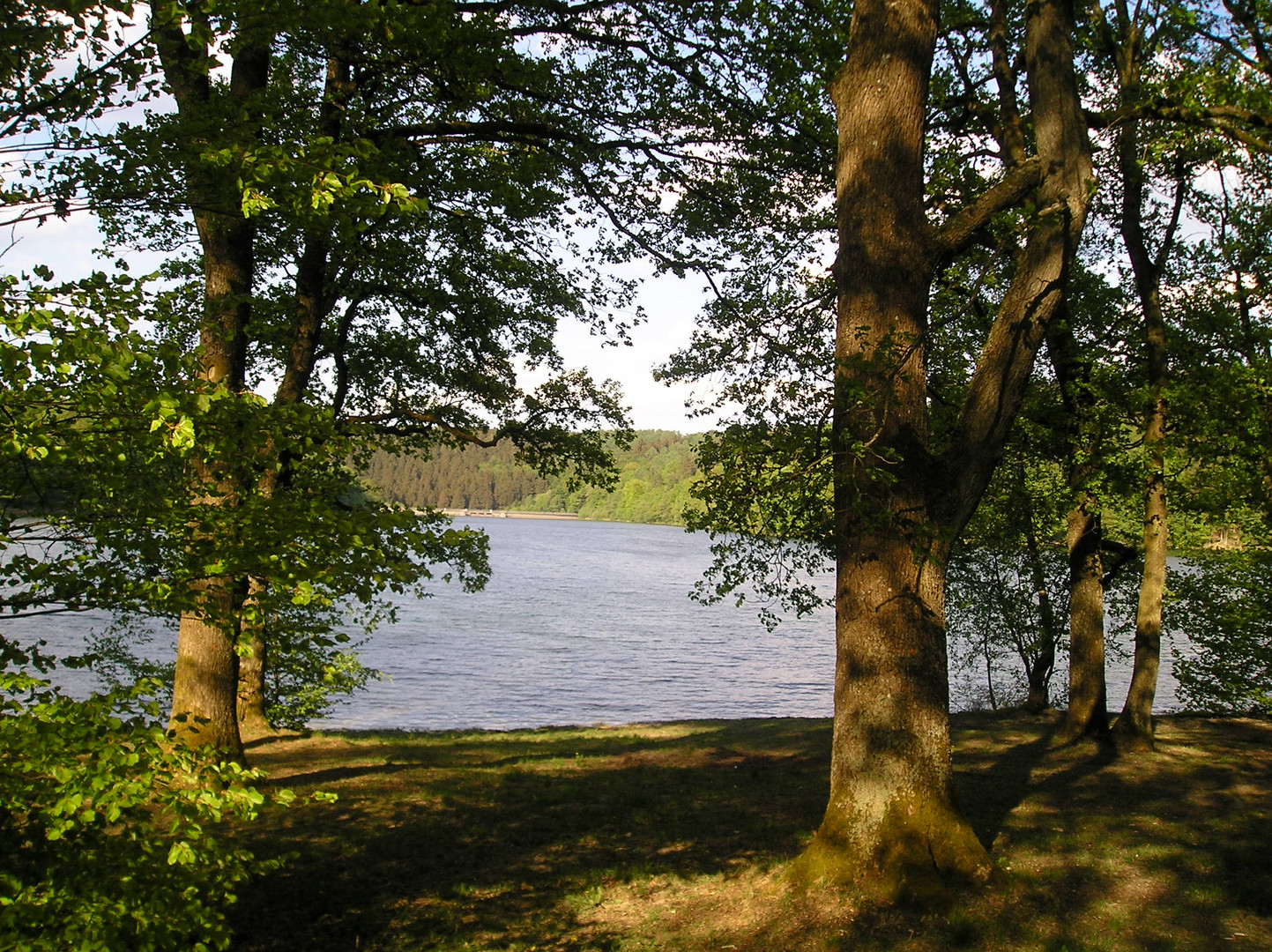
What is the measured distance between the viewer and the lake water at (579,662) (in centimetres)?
2209

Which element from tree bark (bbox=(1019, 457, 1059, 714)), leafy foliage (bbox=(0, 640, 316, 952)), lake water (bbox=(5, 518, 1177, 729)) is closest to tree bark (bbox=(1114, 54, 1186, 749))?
tree bark (bbox=(1019, 457, 1059, 714))

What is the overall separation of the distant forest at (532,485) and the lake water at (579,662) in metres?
67.5

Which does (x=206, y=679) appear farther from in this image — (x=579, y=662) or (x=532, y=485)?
(x=532, y=485)

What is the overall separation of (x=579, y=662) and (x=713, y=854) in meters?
22.4

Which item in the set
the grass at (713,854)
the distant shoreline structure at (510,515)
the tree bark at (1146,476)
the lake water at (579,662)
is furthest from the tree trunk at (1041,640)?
the distant shoreline structure at (510,515)

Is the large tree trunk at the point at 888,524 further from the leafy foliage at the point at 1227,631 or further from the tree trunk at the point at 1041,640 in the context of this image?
the tree trunk at the point at 1041,640

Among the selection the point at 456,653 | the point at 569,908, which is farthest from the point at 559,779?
the point at 456,653

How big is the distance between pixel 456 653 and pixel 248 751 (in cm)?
1829

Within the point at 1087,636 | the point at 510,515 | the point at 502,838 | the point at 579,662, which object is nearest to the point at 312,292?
the point at 502,838

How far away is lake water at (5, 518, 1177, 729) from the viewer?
72.5ft

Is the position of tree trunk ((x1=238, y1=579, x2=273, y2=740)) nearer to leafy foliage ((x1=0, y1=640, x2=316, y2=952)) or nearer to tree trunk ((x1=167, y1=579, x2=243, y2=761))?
tree trunk ((x1=167, y1=579, x2=243, y2=761))

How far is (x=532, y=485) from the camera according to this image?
163125mm

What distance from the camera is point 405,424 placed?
14734 mm

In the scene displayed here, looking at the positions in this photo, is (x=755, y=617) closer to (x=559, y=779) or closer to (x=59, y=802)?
(x=559, y=779)
